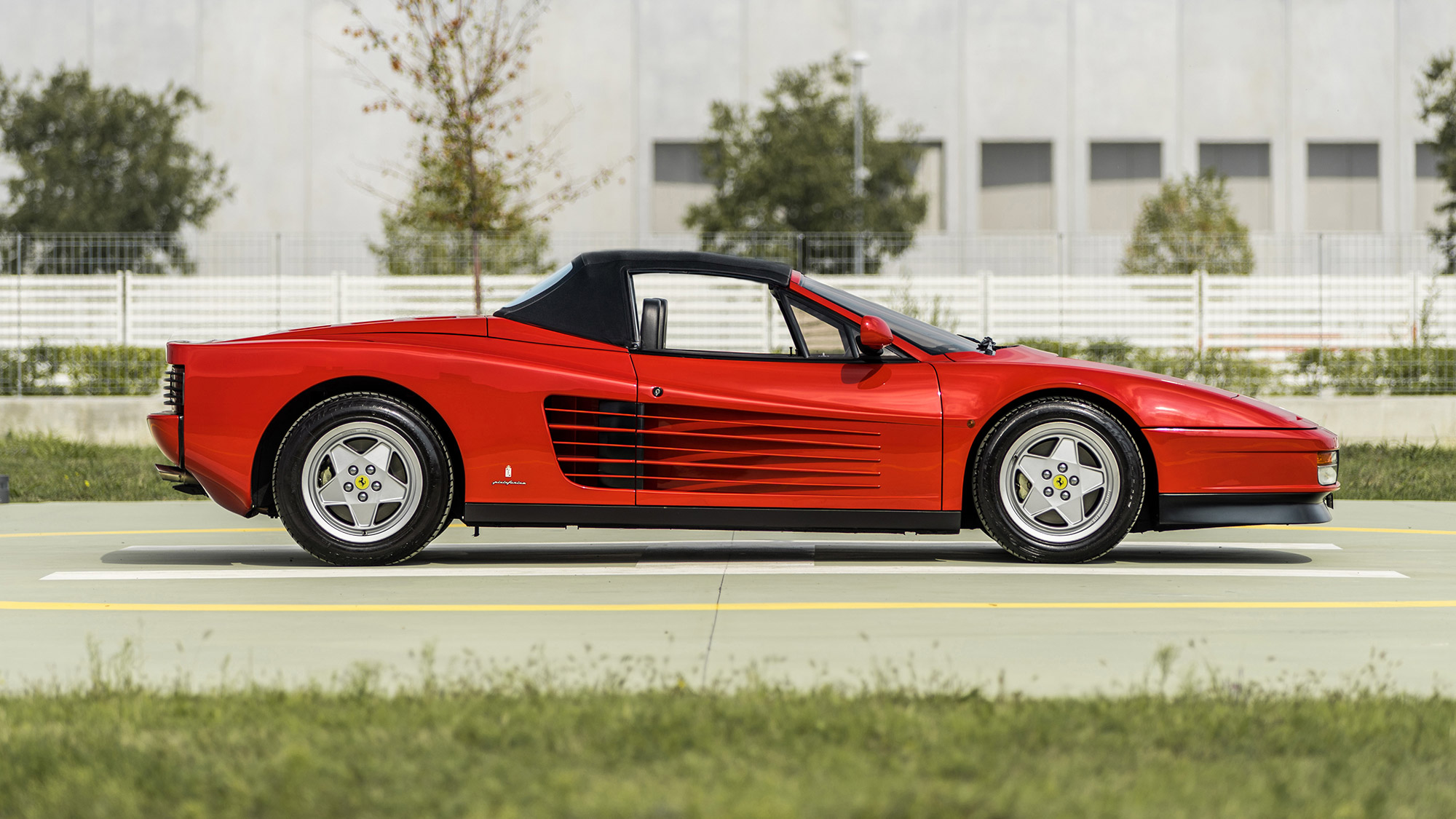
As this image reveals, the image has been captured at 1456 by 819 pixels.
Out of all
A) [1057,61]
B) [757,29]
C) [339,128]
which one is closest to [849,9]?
[757,29]

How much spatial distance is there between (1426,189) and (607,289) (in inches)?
1377

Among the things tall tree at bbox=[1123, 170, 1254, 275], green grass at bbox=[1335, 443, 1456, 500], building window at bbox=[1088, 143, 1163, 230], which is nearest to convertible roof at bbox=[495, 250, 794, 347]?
green grass at bbox=[1335, 443, 1456, 500]

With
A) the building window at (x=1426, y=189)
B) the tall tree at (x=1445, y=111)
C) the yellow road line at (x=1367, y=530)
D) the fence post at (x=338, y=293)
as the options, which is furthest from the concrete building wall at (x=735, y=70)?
the yellow road line at (x=1367, y=530)

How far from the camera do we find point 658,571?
640cm

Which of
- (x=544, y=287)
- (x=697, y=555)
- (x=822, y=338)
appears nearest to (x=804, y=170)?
(x=697, y=555)

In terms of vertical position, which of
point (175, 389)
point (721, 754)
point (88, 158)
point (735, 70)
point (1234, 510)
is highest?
point (735, 70)

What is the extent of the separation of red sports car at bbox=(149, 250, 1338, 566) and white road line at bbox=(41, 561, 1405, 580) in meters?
0.15

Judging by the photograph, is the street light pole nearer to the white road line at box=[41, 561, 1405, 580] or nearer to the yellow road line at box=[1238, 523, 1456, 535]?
the yellow road line at box=[1238, 523, 1456, 535]

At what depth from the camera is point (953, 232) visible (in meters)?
35.7

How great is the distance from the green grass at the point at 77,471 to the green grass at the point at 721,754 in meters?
6.73

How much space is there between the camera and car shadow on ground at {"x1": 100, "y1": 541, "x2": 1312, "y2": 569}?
6.73 metres

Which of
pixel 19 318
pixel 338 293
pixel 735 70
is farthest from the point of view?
pixel 735 70

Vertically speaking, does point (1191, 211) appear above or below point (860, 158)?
below

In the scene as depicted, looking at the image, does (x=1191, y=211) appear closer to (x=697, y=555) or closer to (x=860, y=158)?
(x=860, y=158)
